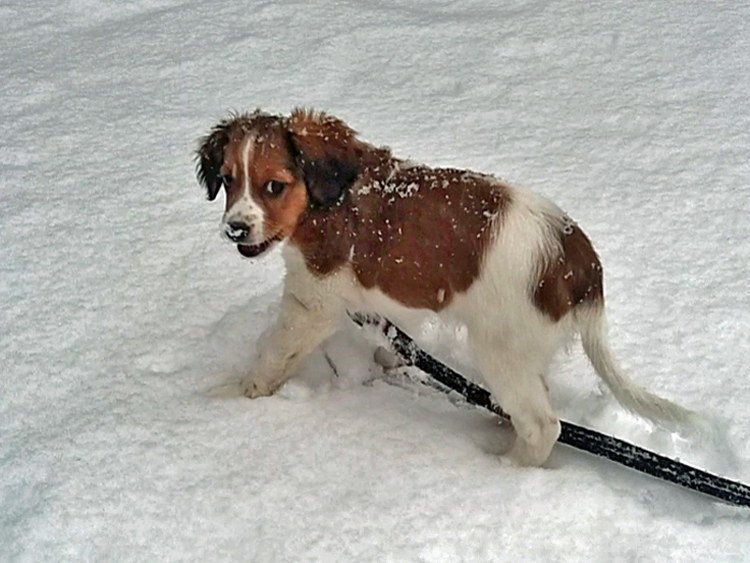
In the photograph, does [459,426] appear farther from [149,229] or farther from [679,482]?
[149,229]

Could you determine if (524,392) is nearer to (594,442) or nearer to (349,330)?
(594,442)

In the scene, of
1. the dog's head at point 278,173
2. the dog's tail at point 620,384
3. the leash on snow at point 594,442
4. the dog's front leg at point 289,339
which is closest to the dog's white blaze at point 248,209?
the dog's head at point 278,173

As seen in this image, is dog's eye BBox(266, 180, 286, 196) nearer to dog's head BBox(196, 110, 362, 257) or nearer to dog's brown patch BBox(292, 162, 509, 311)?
dog's head BBox(196, 110, 362, 257)

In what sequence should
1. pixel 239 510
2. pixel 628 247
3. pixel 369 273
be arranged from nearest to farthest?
1. pixel 239 510
2. pixel 369 273
3. pixel 628 247

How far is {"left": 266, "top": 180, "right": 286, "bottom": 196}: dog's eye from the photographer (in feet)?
7.43

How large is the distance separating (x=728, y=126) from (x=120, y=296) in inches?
111

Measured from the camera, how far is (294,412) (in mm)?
2457

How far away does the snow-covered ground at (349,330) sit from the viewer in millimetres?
2123

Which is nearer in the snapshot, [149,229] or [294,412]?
[294,412]

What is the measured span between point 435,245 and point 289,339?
578 millimetres

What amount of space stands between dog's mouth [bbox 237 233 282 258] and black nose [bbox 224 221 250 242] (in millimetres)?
78

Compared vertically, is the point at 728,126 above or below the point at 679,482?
above

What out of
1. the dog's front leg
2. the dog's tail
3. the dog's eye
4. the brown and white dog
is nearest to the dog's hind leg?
the brown and white dog

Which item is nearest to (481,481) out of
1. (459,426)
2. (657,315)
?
(459,426)
